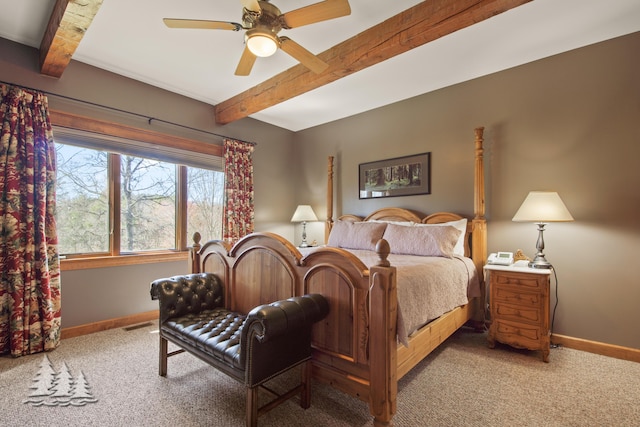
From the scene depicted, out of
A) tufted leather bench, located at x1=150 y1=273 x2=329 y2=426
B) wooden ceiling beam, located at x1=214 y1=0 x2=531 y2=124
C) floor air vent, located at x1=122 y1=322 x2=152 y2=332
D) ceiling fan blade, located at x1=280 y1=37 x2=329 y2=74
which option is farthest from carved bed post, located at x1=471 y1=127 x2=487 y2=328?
floor air vent, located at x1=122 y1=322 x2=152 y2=332

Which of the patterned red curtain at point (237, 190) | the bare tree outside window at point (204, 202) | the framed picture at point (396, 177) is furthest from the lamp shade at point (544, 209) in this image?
the bare tree outside window at point (204, 202)

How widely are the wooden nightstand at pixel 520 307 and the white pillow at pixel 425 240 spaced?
0.42 m

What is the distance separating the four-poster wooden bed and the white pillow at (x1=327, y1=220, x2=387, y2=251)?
1.13 meters

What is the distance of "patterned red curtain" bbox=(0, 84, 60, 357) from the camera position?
8.47ft

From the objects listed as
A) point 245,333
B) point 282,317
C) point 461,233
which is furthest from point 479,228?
point 245,333

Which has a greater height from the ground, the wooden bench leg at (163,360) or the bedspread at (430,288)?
the bedspread at (430,288)

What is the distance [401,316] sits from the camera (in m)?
1.74

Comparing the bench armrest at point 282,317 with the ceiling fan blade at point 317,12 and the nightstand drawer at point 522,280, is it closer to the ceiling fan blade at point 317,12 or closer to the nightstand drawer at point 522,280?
the ceiling fan blade at point 317,12

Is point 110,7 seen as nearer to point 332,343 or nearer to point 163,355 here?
point 163,355

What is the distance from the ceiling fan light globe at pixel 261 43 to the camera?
6.32 ft

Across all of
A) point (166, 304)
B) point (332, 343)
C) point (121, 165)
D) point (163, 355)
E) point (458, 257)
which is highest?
point (121, 165)

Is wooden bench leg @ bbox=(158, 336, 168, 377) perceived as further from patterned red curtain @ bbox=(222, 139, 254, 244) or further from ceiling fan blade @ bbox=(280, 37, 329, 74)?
ceiling fan blade @ bbox=(280, 37, 329, 74)

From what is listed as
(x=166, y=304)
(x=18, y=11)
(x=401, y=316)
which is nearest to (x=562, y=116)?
(x=401, y=316)

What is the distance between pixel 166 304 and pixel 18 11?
8.37 ft
